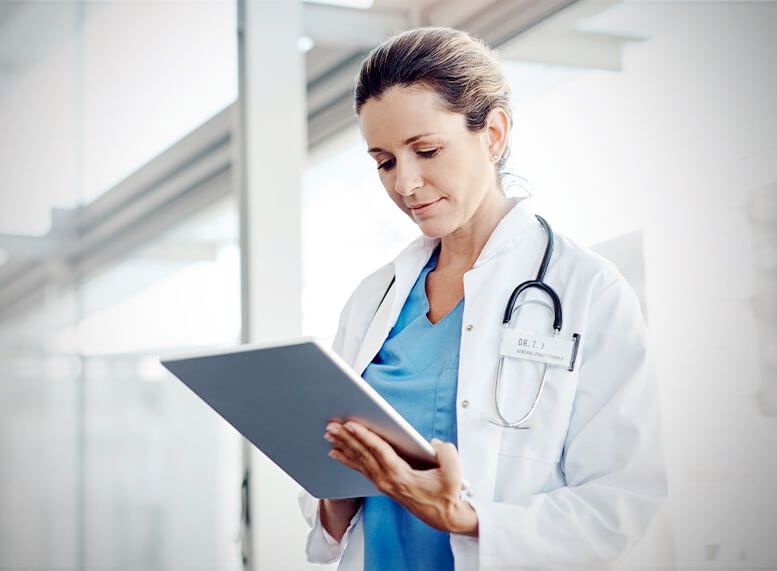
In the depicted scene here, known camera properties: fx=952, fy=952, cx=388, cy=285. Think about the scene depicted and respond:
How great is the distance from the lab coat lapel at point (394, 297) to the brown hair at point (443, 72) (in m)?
0.26

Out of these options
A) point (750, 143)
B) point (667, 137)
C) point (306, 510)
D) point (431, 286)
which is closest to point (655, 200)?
point (667, 137)

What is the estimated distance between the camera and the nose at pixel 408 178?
54.8 inches

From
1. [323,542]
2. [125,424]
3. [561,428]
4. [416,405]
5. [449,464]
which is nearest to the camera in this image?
[449,464]

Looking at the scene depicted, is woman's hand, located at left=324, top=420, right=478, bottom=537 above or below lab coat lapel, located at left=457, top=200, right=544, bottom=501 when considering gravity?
below

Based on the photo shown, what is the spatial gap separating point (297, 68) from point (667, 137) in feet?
4.40

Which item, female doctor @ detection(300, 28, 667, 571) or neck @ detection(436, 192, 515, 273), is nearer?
female doctor @ detection(300, 28, 667, 571)

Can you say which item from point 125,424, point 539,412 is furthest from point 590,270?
point 125,424

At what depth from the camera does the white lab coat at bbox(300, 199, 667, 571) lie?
Result: 4.00 ft

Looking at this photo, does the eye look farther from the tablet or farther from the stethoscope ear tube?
the tablet

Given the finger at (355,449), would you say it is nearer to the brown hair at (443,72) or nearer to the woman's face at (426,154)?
the woman's face at (426,154)

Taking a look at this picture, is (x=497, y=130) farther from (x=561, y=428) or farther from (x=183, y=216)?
(x=183, y=216)

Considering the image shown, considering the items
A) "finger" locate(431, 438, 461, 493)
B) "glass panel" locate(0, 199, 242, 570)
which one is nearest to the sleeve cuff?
"finger" locate(431, 438, 461, 493)

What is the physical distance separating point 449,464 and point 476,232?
473 millimetres

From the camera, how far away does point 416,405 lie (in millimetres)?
1386
